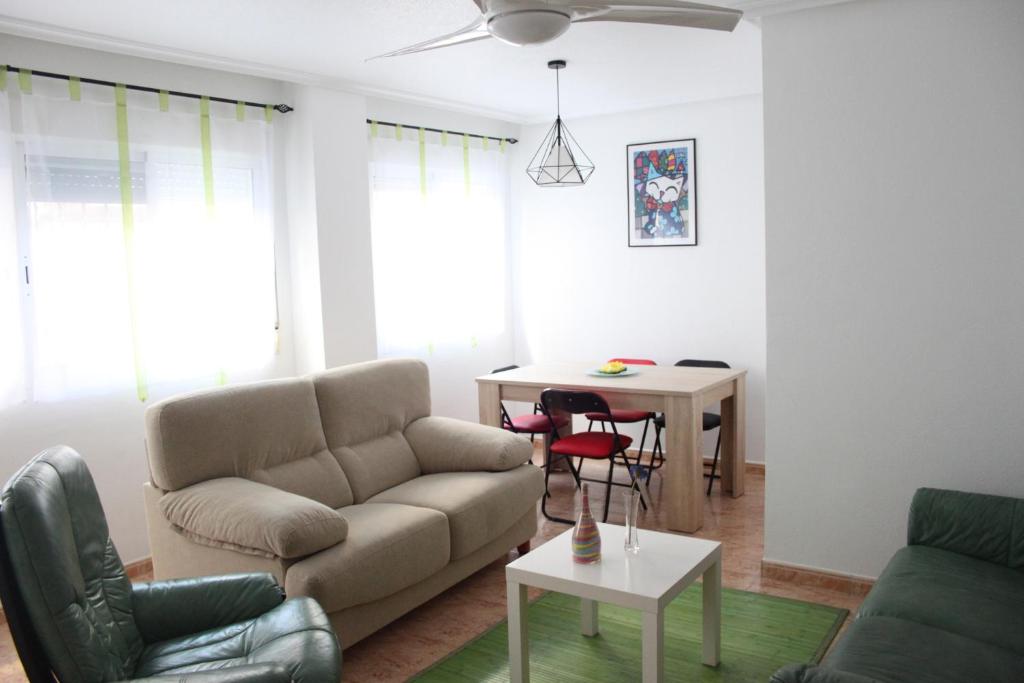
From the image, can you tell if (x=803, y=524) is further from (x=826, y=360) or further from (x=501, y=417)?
(x=501, y=417)

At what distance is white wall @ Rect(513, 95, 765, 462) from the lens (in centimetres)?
562

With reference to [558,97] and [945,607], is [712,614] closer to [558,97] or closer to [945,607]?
[945,607]

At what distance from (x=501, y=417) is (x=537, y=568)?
2.33 meters

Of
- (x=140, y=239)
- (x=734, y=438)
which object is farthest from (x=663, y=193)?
(x=140, y=239)

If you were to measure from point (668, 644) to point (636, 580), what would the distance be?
2.16 ft

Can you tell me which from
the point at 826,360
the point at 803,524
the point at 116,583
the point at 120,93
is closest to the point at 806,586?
the point at 803,524

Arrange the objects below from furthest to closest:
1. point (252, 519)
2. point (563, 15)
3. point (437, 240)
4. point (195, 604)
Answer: point (437, 240) → point (252, 519) → point (195, 604) → point (563, 15)

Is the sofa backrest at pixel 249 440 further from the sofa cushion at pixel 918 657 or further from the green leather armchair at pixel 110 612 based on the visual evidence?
the sofa cushion at pixel 918 657

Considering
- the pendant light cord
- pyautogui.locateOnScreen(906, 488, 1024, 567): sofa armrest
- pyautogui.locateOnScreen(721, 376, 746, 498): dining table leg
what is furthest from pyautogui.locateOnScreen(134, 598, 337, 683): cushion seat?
the pendant light cord

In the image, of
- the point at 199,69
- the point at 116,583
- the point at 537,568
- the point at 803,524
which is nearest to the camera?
the point at 116,583

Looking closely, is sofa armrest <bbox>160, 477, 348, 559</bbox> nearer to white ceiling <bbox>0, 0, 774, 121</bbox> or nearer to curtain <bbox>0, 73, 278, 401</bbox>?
curtain <bbox>0, 73, 278, 401</bbox>

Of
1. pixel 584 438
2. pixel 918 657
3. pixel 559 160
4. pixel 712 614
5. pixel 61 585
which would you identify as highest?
pixel 559 160

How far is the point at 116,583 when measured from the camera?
2.39 m

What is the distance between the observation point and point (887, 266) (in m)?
3.39
